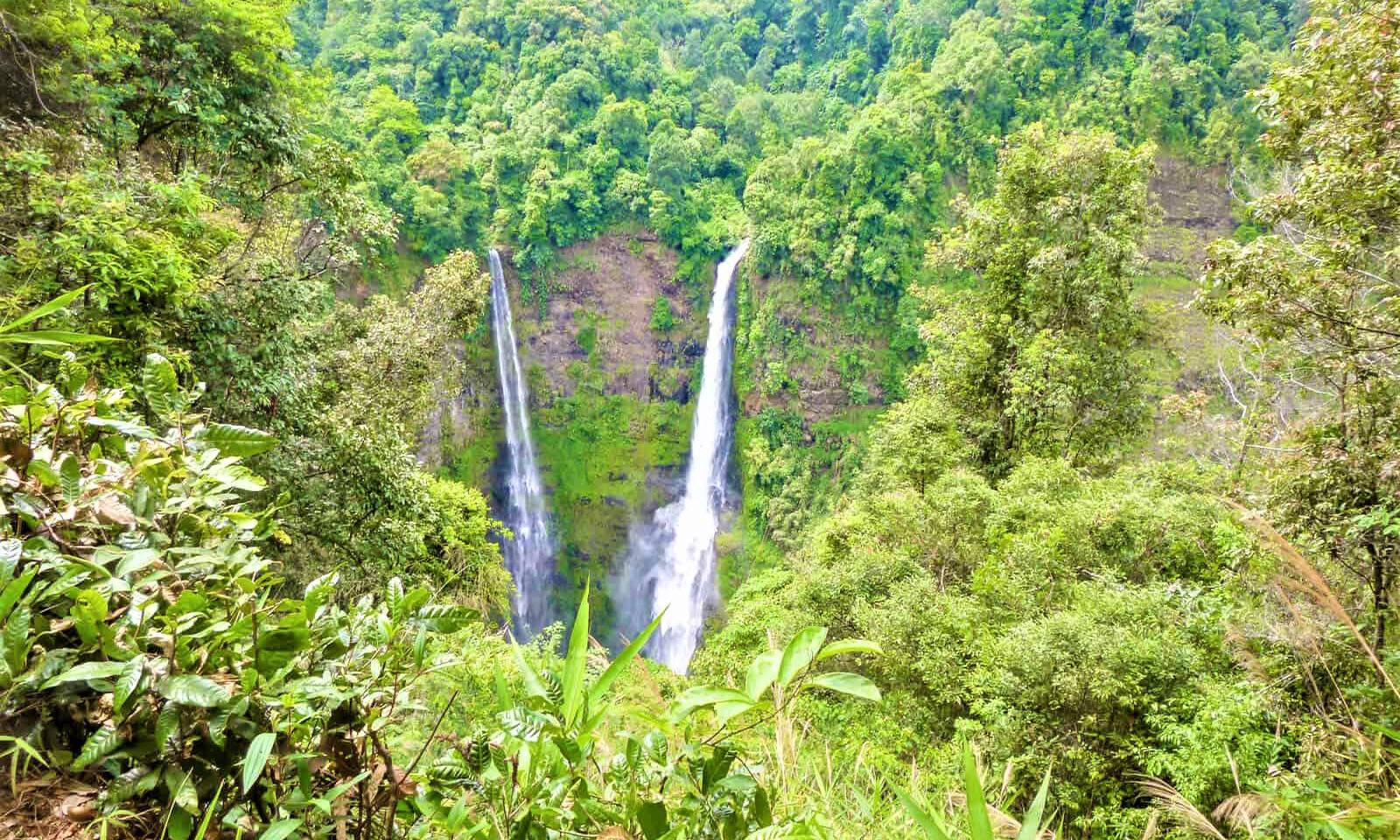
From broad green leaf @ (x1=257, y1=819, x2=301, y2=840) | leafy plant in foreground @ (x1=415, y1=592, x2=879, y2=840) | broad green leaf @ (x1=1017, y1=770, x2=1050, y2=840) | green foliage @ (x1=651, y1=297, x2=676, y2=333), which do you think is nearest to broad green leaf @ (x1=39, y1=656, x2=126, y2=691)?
broad green leaf @ (x1=257, y1=819, x2=301, y2=840)

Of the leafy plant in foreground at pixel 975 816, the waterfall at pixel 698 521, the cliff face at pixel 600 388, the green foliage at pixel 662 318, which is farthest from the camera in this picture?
the green foliage at pixel 662 318

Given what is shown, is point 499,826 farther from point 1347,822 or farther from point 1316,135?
point 1316,135

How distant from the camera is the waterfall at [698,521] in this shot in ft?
74.6

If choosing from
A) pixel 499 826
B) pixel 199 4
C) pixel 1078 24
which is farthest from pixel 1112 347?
pixel 1078 24

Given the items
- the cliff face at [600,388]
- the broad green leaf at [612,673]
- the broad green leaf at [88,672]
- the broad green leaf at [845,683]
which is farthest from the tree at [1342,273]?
the cliff face at [600,388]

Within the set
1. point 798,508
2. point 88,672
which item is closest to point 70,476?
point 88,672

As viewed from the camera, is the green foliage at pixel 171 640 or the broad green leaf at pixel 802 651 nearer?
the green foliage at pixel 171 640

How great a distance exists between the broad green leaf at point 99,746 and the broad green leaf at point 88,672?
65mm

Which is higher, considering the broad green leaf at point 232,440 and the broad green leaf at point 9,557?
the broad green leaf at point 232,440

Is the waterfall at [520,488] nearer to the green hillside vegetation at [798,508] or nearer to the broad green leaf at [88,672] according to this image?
the green hillside vegetation at [798,508]

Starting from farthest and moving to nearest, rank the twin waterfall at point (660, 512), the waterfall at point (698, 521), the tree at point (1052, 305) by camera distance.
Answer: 1. the waterfall at point (698, 521)
2. the twin waterfall at point (660, 512)
3. the tree at point (1052, 305)

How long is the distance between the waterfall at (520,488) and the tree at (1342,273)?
69.4 feet

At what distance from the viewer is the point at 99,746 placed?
79 cm

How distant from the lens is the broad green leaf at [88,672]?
2.48ft
